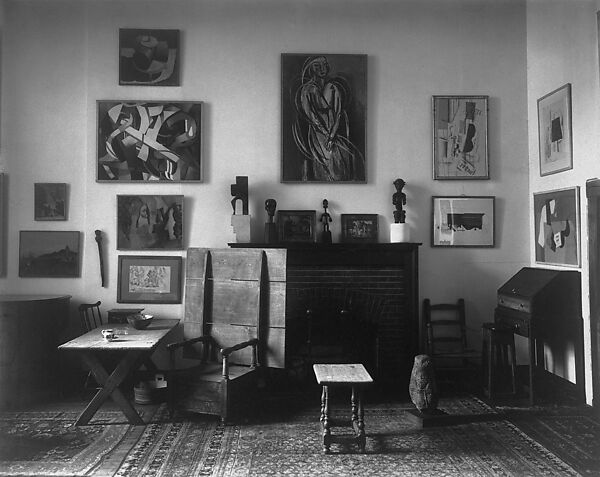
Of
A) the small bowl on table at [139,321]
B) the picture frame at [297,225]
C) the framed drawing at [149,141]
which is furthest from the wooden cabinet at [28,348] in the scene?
the picture frame at [297,225]

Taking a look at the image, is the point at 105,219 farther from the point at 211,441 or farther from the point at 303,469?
the point at 303,469

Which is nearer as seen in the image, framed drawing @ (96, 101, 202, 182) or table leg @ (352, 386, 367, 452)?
table leg @ (352, 386, 367, 452)

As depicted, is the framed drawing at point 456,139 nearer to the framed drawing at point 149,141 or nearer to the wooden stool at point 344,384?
the framed drawing at point 149,141

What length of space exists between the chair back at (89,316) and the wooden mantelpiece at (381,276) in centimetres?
166

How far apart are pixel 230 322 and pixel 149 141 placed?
Answer: 7.45 feet

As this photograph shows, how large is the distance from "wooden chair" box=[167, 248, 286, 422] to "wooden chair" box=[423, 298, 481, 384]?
73.5 inches

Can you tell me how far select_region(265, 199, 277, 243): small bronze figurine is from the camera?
598cm

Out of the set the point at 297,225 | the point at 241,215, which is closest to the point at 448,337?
the point at 297,225

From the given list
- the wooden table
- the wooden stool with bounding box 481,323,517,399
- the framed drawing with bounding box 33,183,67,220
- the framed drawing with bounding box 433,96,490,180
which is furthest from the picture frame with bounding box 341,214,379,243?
the framed drawing with bounding box 33,183,67,220

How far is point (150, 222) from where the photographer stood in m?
6.12

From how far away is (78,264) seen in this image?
19.9 ft

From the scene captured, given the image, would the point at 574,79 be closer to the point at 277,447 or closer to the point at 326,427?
the point at 326,427

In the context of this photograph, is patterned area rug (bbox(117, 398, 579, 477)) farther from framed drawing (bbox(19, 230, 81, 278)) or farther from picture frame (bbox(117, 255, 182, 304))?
framed drawing (bbox(19, 230, 81, 278))

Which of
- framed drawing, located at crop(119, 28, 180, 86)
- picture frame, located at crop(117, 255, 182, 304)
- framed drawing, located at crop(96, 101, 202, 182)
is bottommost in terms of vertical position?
picture frame, located at crop(117, 255, 182, 304)
